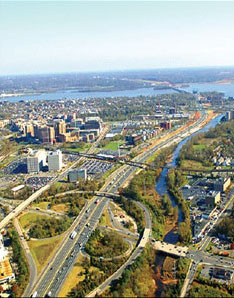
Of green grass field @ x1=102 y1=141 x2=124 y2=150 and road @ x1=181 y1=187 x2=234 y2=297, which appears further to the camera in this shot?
green grass field @ x1=102 y1=141 x2=124 y2=150

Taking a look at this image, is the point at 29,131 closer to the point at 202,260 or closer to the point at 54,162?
the point at 54,162

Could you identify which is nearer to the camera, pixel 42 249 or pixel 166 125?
pixel 42 249

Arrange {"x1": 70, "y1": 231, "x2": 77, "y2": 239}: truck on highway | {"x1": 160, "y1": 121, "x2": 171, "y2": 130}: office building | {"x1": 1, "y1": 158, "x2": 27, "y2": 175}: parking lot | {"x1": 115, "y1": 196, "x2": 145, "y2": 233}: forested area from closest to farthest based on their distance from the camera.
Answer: {"x1": 70, "y1": 231, "x2": 77, "y2": 239}: truck on highway < {"x1": 115, "y1": 196, "x2": 145, "y2": 233}: forested area < {"x1": 1, "y1": 158, "x2": 27, "y2": 175}: parking lot < {"x1": 160, "y1": 121, "x2": 171, "y2": 130}: office building

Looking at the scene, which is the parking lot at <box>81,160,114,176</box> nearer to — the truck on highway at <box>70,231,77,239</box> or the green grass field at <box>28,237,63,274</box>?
the truck on highway at <box>70,231,77,239</box>

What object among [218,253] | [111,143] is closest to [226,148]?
[111,143]

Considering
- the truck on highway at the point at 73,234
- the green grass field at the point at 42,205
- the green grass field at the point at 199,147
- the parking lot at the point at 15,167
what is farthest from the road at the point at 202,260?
the parking lot at the point at 15,167

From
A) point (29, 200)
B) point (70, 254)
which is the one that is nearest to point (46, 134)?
point (29, 200)

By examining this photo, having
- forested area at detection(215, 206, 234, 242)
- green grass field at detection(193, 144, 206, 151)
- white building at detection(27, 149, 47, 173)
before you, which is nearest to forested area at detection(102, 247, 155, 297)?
forested area at detection(215, 206, 234, 242)
